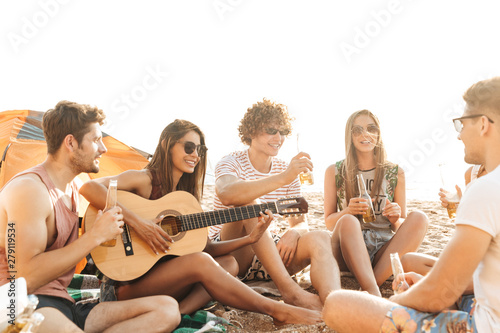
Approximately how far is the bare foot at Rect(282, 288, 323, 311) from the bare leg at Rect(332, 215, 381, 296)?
0.40 metres

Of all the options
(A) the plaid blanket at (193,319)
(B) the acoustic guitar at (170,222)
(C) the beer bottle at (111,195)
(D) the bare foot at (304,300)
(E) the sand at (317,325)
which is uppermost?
(C) the beer bottle at (111,195)

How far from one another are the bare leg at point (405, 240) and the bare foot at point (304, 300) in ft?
2.42

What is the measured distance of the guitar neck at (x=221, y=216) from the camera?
134 inches

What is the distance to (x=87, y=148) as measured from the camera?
2.97 m

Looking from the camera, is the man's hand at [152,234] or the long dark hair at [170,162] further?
the long dark hair at [170,162]

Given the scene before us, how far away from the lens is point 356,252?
11.4 ft

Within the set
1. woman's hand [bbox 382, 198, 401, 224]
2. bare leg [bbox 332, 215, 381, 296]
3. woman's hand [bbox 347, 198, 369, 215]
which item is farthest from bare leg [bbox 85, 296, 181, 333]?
woman's hand [bbox 382, 198, 401, 224]

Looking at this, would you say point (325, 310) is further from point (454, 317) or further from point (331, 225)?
point (331, 225)

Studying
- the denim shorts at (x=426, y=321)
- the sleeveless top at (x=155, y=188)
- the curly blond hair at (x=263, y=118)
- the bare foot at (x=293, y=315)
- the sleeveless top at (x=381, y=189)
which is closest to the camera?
the denim shorts at (x=426, y=321)

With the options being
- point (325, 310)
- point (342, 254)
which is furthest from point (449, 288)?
point (342, 254)

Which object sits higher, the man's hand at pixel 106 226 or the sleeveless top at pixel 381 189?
the man's hand at pixel 106 226

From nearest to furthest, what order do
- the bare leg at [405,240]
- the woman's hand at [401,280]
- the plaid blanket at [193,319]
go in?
the woman's hand at [401,280]
the plaid blanket at [193,319]
the bare leg at [405,240]

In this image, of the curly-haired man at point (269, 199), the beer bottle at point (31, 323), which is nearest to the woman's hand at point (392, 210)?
the curly-haired man at point (269, 199)

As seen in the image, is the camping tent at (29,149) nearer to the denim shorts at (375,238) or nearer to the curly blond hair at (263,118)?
the curly blond hair at (263,118)
